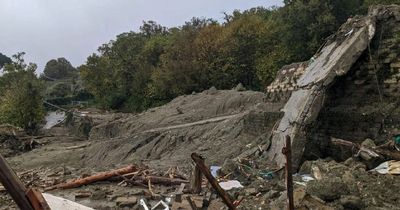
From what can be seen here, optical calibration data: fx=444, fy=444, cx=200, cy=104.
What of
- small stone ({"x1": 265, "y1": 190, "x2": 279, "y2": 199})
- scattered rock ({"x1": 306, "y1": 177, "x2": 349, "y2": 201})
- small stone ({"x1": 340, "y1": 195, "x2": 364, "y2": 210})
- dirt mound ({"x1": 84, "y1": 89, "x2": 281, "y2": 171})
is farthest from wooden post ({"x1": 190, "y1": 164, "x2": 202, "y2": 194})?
dirt mound ({"x1": 84, "y1": 89, "x2": 281, "y2": 171})

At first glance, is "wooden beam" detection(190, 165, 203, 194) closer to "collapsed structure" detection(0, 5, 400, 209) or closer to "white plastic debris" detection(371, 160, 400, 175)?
"collapsed structure" detection(0, 5, 400, 209)

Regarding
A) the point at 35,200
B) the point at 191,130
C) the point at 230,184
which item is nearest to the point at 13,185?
the point at 35,200

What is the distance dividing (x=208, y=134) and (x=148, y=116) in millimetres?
8982

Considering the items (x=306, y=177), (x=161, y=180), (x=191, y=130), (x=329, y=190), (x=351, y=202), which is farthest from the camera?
(x=191, y=130)

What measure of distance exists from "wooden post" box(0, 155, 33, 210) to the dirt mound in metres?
10.2

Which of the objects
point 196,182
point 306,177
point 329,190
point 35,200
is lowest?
point 306,177

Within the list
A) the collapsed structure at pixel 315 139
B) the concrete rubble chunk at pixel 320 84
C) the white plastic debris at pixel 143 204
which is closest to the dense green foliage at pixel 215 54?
the collapsed structure at pixel 315 139

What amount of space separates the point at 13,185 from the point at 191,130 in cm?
1642

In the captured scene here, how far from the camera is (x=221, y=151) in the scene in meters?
13.4

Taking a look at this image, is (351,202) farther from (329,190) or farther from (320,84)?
(320,84)

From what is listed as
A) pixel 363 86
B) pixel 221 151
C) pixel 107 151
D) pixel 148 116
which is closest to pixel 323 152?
pixel 363 86

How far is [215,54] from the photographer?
3053 cm

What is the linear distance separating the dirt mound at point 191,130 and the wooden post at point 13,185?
1024 cm

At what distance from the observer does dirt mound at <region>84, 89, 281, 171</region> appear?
13289 mm
